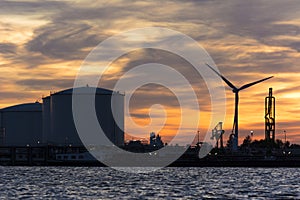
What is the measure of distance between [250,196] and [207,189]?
48.5 ft

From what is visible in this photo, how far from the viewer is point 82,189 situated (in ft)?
380

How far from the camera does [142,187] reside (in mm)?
120312

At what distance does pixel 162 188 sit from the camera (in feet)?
385

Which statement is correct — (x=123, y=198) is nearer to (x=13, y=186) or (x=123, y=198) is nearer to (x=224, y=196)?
(x=224, y=196)

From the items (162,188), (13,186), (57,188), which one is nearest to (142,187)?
(162,188)

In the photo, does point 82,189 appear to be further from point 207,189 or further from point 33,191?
point 207,189

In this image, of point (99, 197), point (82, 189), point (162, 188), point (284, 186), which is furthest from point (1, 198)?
point (284, 186)

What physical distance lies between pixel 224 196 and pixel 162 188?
17.3 meters

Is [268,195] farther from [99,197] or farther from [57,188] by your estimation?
[57,188]

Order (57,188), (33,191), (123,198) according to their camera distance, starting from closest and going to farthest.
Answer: (123,198) → (33,191) → (57,188)

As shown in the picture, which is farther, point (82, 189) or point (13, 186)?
point (13, 186)

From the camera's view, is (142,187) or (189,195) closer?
(189,195)

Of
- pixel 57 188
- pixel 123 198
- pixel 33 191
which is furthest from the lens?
pixel 57 188

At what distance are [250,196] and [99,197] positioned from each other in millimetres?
18665
